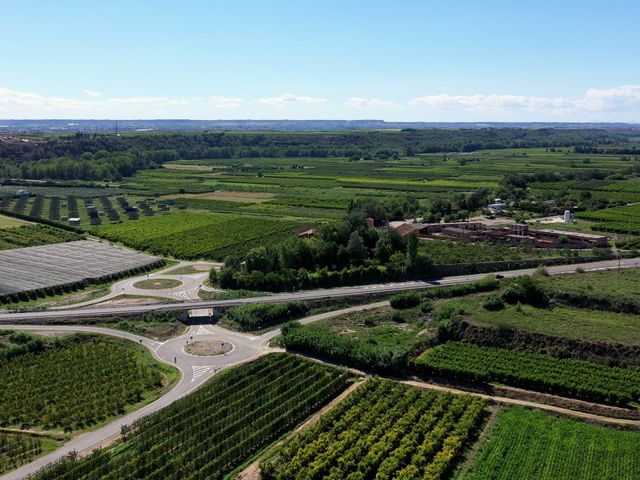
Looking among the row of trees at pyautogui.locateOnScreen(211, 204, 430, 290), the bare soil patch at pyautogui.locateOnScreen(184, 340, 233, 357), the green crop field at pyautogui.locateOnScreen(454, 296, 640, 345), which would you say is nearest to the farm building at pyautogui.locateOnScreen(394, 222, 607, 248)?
the row of trees at pyautogui.locateOnScreen(211, 204, 430, 290)

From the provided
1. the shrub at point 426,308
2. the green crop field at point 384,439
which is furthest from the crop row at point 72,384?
the shrub at point 426,308

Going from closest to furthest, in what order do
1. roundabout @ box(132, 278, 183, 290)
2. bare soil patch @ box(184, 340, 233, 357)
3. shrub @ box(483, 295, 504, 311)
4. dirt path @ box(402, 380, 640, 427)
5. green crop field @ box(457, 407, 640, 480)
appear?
green crop field @ box(457, 407, 640, 480)
dirt path @ box(402, 380, 640, 427)
bare soil patch @ box(184, 340, 233, 357)
shrub @ box(483, 295, 504, 311)
roundabout @ box(132, 278, 183, 290)

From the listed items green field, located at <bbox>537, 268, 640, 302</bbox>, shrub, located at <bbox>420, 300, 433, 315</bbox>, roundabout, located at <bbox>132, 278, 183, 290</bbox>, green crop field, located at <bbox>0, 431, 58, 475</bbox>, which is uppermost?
green field, located at <bbox>537, 268, 640, 302</bbox>

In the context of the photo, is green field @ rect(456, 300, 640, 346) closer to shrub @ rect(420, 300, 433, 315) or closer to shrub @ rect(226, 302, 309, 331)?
shrub @ rect(420, 300, 433, 315)

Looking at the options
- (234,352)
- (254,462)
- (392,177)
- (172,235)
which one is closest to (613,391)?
(254,462)

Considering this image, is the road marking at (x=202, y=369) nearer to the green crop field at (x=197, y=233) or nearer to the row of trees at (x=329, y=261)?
the row of trees at (x=329, y=261)

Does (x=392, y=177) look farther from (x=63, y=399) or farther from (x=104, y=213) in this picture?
(x=63, y=399)

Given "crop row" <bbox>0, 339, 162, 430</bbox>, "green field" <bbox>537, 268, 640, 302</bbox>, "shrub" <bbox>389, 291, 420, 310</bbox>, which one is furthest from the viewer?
"shrub" <bbox>389, 291, 420, 310</bbox>

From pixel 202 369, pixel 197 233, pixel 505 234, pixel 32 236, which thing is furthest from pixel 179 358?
pixel 32 236
